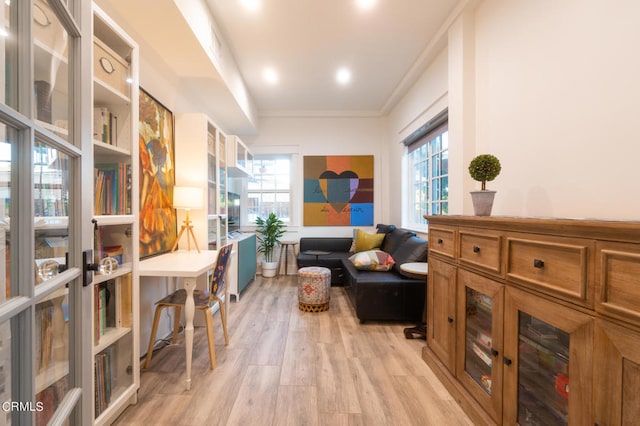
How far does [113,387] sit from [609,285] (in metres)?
2.34

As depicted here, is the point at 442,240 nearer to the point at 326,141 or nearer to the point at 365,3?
the point at 365,3

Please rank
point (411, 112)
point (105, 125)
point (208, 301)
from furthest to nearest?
point (411, 112)
point (208, 301)
point (105, 125)

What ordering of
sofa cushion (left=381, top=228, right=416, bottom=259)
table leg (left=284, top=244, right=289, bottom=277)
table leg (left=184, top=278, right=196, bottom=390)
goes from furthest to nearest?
table leg (left=284, top=244, right=289, bottom=277)
sofa cushion (left=381, top=228, right=416, bottom=259)
table leg (left=184, top=278, right=196, bottom=390)

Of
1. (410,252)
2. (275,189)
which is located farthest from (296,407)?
(275,189)

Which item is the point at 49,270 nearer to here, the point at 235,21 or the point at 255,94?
the point at 235,21

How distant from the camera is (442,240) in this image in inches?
74.7

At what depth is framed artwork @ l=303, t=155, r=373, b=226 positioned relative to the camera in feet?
16.1

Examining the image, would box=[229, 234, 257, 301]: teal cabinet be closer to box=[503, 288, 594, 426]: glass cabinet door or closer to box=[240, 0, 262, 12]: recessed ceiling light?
box=[240, 0, 262, 12]: recessed ceiling light

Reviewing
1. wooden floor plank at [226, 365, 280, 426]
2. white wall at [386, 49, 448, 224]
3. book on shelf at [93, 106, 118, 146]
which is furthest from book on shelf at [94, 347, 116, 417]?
white wall at [386, 49, 448, 224]

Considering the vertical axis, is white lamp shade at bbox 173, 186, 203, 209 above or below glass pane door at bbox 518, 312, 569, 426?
above

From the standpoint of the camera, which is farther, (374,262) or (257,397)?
(374,262)

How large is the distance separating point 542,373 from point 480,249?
1.94 feet

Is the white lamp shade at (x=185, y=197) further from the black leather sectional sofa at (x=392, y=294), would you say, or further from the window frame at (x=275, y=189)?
the window frame at (x=275, y=189)

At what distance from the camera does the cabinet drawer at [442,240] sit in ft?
5.82
